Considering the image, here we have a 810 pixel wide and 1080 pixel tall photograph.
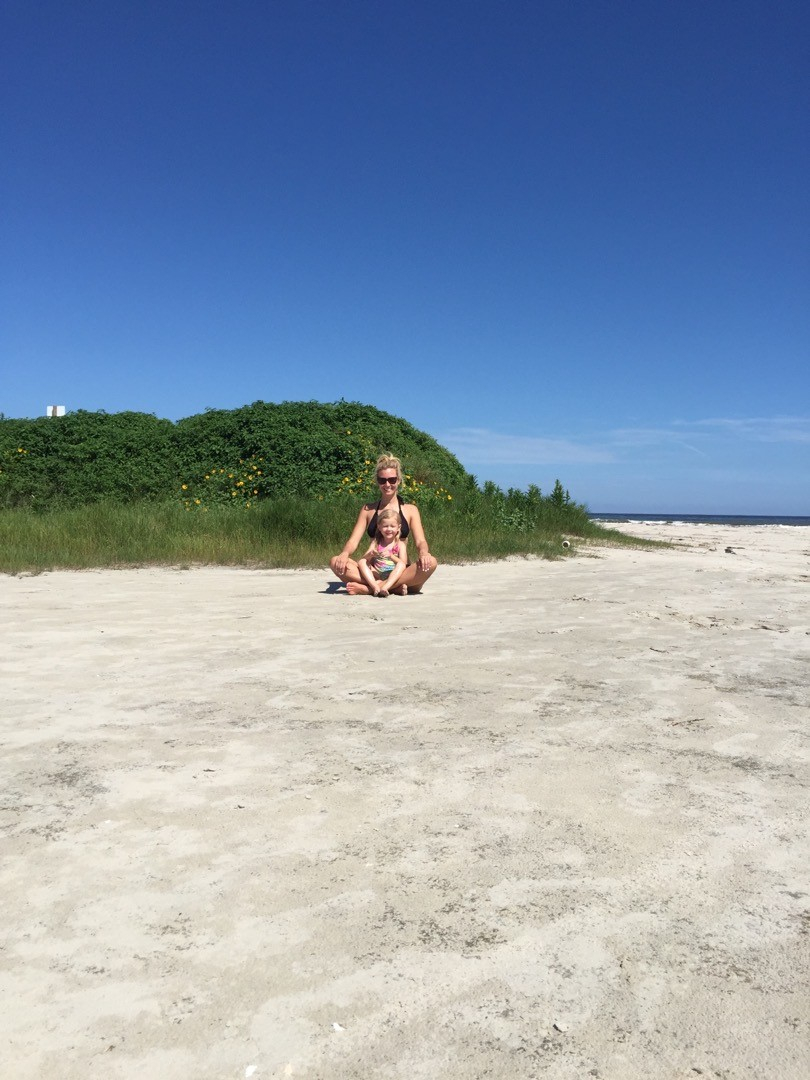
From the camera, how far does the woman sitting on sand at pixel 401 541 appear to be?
302 inches

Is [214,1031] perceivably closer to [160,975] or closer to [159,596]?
[160,975]

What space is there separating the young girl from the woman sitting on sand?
0.17 feet

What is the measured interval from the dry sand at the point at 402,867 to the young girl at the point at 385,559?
2931 millimetres

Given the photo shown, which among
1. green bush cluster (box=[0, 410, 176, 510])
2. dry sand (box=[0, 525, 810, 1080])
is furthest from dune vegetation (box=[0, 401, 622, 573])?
dry sand (box=[0, 525, 810, 1080])

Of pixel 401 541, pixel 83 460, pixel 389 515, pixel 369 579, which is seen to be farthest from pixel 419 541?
pixel 83 460

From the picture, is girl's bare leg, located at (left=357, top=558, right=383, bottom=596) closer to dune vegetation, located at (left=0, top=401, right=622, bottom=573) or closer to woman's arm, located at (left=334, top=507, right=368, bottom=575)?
woman's arm, located at (left=334, top=507, right=368, bottom=575)

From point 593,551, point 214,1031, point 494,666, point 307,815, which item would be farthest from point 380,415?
point 214,1031

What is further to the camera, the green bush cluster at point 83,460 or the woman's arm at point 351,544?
the green bush cluster at point 83,460

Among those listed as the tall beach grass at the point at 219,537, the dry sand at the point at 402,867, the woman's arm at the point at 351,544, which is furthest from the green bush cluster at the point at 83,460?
the dry sand at the point at 402,867

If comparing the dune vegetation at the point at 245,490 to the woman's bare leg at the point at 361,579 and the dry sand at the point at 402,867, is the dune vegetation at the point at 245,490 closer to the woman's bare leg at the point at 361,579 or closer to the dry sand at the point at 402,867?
the woman's bare leg at the point at 361,579

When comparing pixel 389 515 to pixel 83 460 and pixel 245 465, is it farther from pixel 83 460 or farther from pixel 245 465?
pixel 83 460

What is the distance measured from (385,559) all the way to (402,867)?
5787mm

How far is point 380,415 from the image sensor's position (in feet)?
50.4

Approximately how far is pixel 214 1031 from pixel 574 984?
0.71m
